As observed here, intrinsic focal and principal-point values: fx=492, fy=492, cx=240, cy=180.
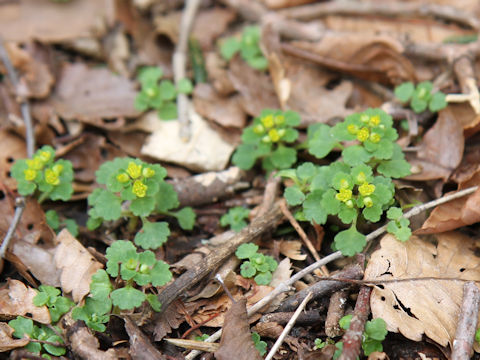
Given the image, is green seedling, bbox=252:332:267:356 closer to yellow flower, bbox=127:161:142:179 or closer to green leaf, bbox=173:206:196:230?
green leaf, bbox=173:206:196:230

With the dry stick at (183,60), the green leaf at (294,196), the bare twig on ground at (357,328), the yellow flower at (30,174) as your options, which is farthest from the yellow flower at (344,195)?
the yellow flower at (30,174)

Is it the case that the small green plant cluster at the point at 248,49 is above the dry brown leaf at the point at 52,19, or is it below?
below

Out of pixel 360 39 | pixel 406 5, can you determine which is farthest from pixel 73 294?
pixel 406 5

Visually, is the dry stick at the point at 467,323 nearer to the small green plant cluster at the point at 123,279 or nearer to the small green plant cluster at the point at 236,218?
the small green plant cluster at the point at 236,218

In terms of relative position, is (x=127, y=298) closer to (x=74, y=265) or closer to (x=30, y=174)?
(x=74, y=265)

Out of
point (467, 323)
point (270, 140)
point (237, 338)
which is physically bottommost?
point (467, 323)

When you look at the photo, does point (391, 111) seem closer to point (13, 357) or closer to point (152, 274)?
point (152, 274)

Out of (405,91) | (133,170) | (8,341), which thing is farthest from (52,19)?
(405,91)
